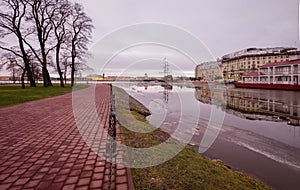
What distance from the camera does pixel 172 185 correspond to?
2.83 m

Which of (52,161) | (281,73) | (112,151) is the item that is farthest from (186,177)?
(281,73)

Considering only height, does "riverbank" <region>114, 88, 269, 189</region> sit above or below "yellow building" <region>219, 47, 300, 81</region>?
below

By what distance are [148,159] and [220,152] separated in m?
3.25

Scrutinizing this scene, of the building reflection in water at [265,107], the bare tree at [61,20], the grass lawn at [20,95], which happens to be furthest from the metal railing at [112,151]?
the bare tree at [61,20]

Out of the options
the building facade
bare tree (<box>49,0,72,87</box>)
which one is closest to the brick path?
bare tree (<box>49,0,72,87</box>)

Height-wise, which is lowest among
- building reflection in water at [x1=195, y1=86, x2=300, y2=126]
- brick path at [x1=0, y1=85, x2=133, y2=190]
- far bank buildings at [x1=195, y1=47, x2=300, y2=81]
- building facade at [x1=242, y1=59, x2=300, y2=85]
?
building reflection in water at [x1=195, y1=86, x2=300, y2=126]

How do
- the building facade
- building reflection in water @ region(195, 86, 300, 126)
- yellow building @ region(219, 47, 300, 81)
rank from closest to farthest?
1. building reflection in water @ region(195, 86, 300, 126)
2. the building facade
3. yellow building @ region(219, 47, 300, 81)

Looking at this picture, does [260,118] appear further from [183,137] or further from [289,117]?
[183,137]

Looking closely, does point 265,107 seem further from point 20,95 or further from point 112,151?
point 20,95

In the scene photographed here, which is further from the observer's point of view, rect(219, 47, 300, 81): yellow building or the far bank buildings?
rect(219, 47, 300, 81): yellow building

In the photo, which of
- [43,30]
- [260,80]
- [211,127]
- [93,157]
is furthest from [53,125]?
[260,80]

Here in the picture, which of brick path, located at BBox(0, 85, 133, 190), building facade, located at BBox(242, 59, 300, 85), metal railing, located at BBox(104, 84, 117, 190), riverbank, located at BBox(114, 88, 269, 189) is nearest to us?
metal railing, located at BBox(104, 84, 117, 190)

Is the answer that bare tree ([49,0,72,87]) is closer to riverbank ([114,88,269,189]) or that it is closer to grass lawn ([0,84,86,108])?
grass lawn ([0,84,86,108])

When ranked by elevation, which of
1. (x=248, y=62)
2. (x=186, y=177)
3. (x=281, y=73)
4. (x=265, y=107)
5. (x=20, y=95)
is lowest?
(x=265, y=107)
